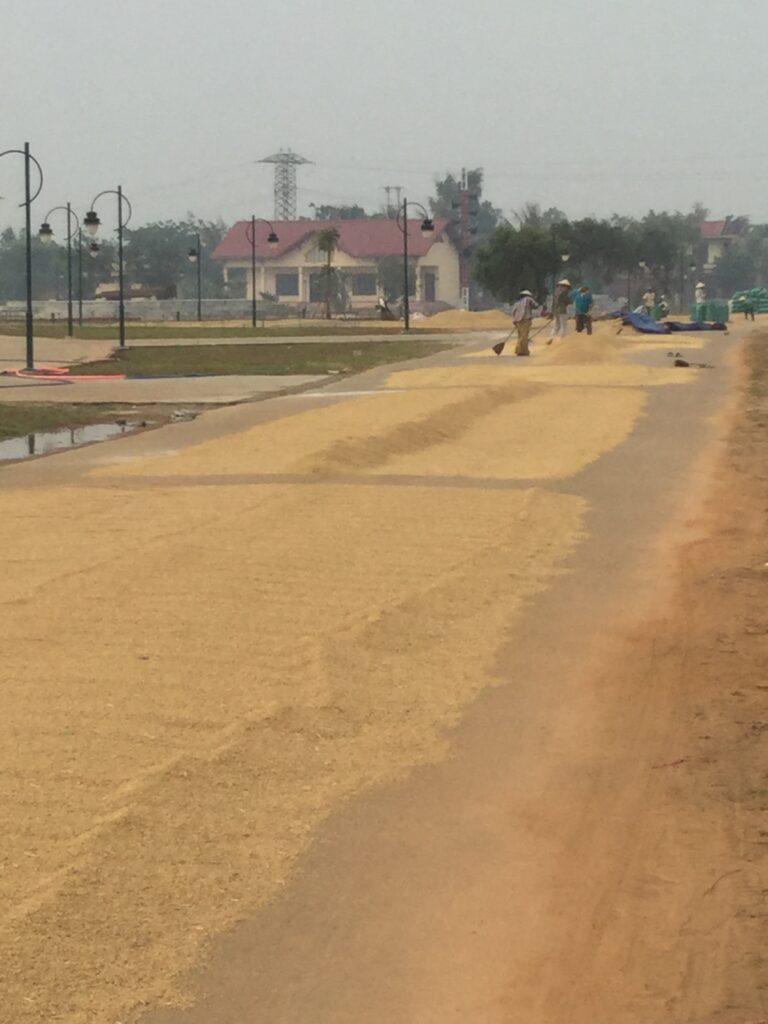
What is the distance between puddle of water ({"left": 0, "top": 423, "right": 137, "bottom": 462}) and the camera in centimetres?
1906

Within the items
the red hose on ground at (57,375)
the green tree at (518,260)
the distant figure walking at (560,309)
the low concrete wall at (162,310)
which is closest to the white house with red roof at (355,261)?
the low concrete wall at (162,310)

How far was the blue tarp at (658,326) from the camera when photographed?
53688mm

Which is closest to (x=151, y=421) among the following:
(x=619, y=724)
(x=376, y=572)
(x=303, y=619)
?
(x=376, y=572)

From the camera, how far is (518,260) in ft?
303

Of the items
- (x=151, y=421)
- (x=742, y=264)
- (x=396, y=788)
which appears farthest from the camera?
Result: (x=742, y=264)

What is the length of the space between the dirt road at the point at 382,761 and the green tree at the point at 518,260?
78.7m

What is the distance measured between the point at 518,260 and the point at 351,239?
137ft

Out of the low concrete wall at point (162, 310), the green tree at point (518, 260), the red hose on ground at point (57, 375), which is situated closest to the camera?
the red hose on ground at point (57, 375)

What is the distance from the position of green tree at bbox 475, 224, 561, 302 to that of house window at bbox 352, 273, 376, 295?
36.8 meters

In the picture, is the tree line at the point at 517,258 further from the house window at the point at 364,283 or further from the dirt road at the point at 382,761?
the dirt road at the point at 382,761

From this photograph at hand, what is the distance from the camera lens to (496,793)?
21.9ft

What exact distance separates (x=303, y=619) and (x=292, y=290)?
125724 millimetres

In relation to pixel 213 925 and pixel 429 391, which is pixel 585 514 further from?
pixel 429 391

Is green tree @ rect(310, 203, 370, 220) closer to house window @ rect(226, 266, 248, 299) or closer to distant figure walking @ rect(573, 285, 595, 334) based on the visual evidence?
house window @ rect(226, 266, 248, 299)
